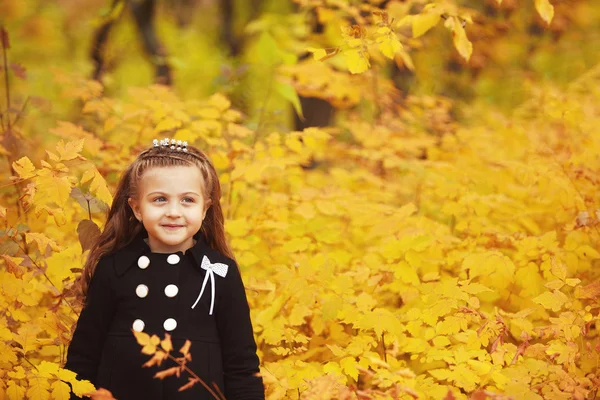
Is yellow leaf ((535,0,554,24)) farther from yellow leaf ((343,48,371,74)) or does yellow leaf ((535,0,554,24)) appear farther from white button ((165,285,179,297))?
white button ((165,285,179,297))

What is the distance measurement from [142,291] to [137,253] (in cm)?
17

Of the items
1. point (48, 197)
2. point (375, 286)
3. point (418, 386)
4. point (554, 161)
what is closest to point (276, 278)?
point (375, 286)

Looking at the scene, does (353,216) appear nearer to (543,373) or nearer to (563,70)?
(543,373)

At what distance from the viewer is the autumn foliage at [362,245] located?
255 cm

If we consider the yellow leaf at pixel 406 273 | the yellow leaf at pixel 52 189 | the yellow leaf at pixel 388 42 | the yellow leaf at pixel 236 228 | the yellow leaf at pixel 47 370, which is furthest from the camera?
the yellow leaf at pixel 236 228

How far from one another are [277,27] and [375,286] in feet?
12.9

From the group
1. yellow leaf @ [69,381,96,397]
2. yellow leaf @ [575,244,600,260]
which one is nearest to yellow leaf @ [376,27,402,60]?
yellow leaf @ [575,244,600,260]

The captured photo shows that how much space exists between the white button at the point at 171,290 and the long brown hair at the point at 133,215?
35 cm

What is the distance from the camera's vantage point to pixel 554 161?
3.98 m

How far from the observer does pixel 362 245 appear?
4.21 metres

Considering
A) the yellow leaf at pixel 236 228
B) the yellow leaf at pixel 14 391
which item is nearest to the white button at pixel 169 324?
the yellow leaf at pixel 14 391

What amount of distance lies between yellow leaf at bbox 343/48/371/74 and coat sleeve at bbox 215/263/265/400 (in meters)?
1.20

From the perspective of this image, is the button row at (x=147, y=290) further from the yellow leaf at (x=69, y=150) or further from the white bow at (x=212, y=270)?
the yellow leaf at (x=69, y=150)

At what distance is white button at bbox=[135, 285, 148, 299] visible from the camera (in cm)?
228
